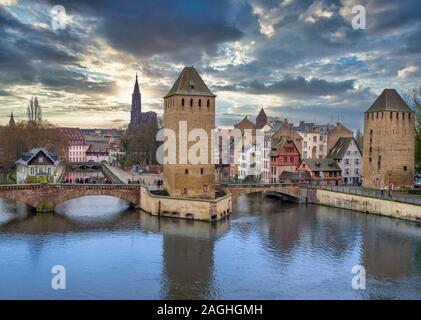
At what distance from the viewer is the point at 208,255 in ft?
93.7

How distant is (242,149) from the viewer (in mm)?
69188

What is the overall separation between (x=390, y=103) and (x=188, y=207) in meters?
25.6

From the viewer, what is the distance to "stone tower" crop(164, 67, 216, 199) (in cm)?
4131

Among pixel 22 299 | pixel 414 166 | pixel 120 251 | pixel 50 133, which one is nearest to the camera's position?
pixel 22 299

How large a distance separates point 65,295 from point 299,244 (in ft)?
51.3

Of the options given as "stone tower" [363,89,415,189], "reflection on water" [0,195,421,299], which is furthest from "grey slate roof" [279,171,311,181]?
"reflection on water" [0,195,421,299]

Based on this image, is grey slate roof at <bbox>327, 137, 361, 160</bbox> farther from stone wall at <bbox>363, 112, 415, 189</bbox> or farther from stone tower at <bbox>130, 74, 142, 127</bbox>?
stone tower at <bbox>130, 74, 142, 127</bbox>

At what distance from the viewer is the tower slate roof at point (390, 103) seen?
1993 inches

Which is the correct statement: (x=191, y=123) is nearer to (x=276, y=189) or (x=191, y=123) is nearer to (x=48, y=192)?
(x=48, y=192)

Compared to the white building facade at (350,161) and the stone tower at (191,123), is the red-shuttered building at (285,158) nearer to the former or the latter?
the white building facade at (350,161)

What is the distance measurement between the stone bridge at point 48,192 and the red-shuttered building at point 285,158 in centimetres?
2130

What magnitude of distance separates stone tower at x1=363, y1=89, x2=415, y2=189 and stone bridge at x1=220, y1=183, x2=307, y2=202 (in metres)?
8.01

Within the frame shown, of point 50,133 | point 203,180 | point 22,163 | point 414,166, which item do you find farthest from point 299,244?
point 50,133
